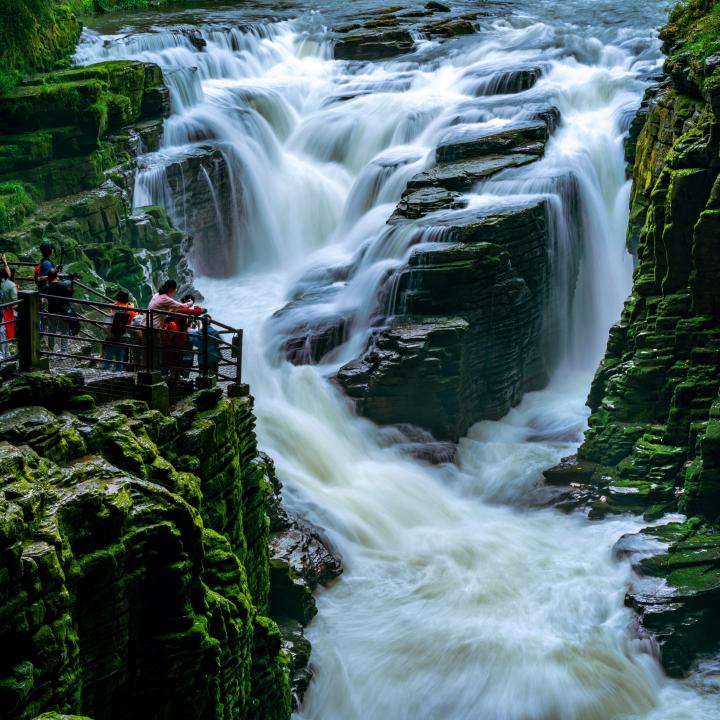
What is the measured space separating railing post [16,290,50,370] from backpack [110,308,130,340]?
325 cm

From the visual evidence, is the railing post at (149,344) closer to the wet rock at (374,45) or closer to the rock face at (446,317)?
the rock face at (446,317)

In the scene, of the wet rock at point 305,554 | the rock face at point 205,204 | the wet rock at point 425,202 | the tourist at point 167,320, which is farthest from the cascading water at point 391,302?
the tourist at point 167,320

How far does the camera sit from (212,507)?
57.0ft

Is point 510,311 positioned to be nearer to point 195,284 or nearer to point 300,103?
point 195,284

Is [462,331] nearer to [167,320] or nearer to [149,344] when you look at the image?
[167,320]

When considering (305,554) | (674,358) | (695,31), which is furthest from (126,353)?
(695,31)

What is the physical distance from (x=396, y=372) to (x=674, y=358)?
6755mm

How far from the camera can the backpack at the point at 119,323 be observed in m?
18.7

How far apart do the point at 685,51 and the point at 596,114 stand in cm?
1020

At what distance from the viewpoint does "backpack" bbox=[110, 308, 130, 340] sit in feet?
61.2

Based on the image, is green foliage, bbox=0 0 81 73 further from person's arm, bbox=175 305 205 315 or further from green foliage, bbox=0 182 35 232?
person's arm, bbox=175 305 205 315

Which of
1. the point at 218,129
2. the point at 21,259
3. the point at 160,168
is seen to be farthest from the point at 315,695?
the point at 218,129

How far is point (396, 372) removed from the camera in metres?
30.8

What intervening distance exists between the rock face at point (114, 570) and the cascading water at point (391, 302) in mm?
5866
